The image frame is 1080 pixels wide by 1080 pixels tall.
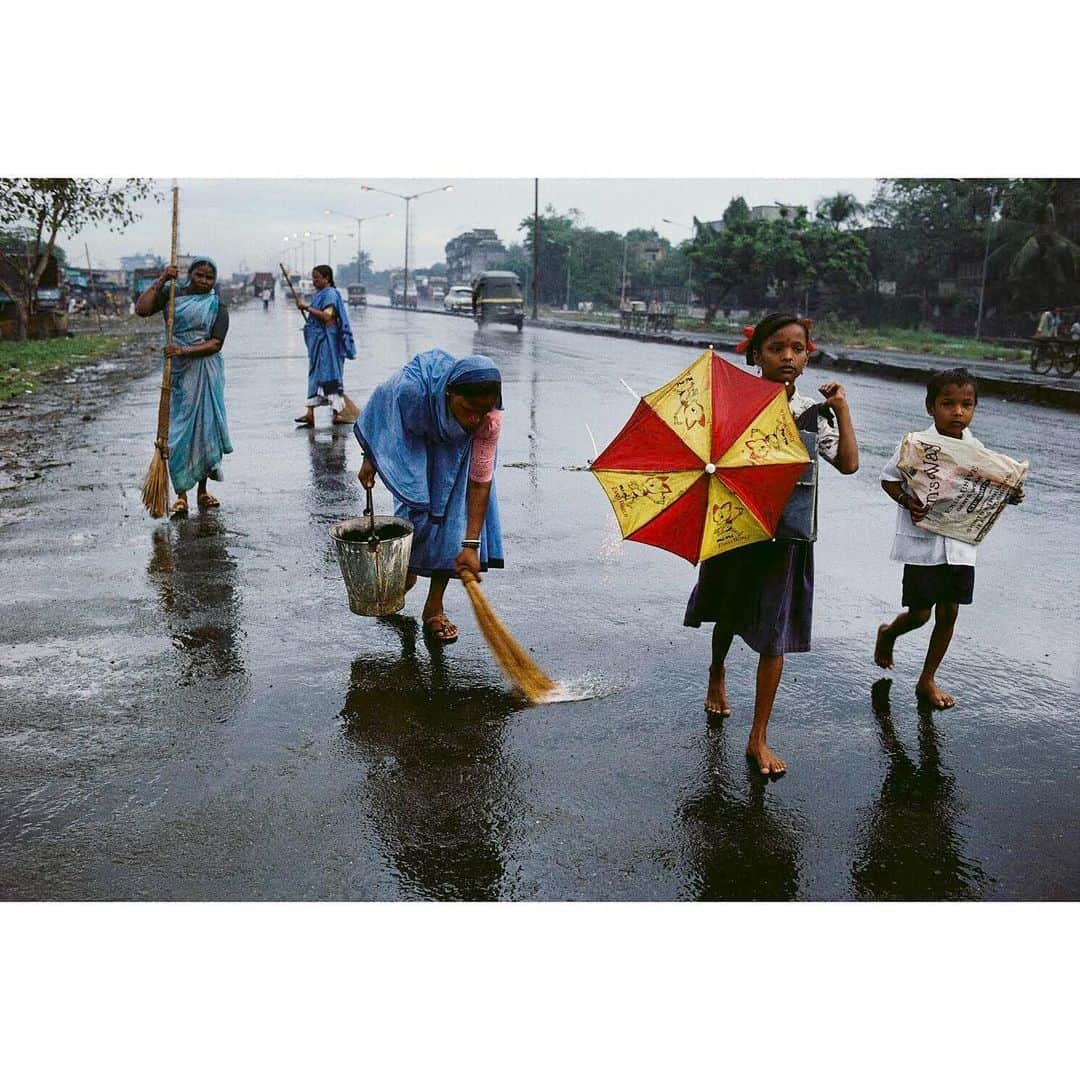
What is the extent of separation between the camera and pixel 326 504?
26.4 ft

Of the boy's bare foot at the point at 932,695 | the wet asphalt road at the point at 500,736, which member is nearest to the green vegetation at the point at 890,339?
the wet asphalt road at the point at 500,736

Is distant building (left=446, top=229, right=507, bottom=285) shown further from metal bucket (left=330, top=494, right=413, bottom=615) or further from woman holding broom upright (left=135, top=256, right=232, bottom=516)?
metal bucket (left=330, top=494, right=413, bottom=615)

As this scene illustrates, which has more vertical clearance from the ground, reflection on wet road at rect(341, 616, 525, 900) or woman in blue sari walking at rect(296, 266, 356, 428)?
woman in blue sari walking at rect(296, 266, 356, 428)

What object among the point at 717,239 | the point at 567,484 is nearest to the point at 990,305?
the point at 717,239

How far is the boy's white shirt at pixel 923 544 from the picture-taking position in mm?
4176

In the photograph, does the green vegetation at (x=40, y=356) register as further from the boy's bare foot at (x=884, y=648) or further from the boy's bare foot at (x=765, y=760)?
the boy's bare foot at (x=765, y=760)

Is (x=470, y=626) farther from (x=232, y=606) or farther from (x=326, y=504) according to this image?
(x=326, y=504)

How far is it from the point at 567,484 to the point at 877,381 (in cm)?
1322

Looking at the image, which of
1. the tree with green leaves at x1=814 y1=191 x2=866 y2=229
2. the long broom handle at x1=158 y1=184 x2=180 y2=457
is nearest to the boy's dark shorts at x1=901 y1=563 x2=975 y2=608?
the long broom handle at x1=158 y1=184 x2=180 y2=457

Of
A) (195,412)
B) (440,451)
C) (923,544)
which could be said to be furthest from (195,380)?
(923,544)

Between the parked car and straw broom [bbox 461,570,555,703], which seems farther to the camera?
the parked car

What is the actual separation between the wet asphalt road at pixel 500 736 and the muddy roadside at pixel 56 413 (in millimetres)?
2484

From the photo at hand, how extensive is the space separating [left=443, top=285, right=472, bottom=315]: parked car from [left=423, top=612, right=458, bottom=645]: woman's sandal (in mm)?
44450

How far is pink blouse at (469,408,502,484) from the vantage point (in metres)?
4.66
